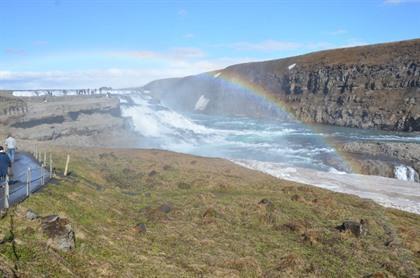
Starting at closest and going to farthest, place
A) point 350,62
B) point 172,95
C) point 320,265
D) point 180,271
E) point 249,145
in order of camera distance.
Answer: point 180,271
point 320,265
point 249,145
point 350,62
point 172,95

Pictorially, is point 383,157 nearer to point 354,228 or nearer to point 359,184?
point 359,184

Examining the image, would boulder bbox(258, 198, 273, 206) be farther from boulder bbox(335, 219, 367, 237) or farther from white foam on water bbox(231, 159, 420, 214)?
white foam on water bbox(231, 159, 420, 214)

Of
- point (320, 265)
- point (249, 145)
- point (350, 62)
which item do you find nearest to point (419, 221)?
point (320, 265)

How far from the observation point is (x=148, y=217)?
19.5m

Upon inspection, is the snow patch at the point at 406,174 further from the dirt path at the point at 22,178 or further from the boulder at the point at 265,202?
the dirt path at the point at 22,178

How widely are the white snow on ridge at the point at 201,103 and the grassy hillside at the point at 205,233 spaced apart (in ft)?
394

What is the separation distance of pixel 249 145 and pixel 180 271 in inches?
2044

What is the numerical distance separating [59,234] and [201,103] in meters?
140

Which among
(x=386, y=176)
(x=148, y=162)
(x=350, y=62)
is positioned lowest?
(x=386, y=176)

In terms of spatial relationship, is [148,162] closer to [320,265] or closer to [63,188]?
[63,188]

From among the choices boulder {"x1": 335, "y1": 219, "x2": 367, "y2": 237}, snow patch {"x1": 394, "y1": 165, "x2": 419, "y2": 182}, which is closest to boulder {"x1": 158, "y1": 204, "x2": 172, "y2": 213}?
boulder {"x1": 335, "y1": 219, "x2": 367, "y2": 237}

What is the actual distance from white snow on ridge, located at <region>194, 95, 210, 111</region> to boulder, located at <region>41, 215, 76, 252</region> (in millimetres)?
134761

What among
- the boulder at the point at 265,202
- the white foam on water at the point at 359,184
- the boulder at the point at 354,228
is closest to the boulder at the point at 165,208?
the boulder at the point at 265,202

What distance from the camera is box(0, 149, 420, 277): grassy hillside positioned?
12.9 meters
